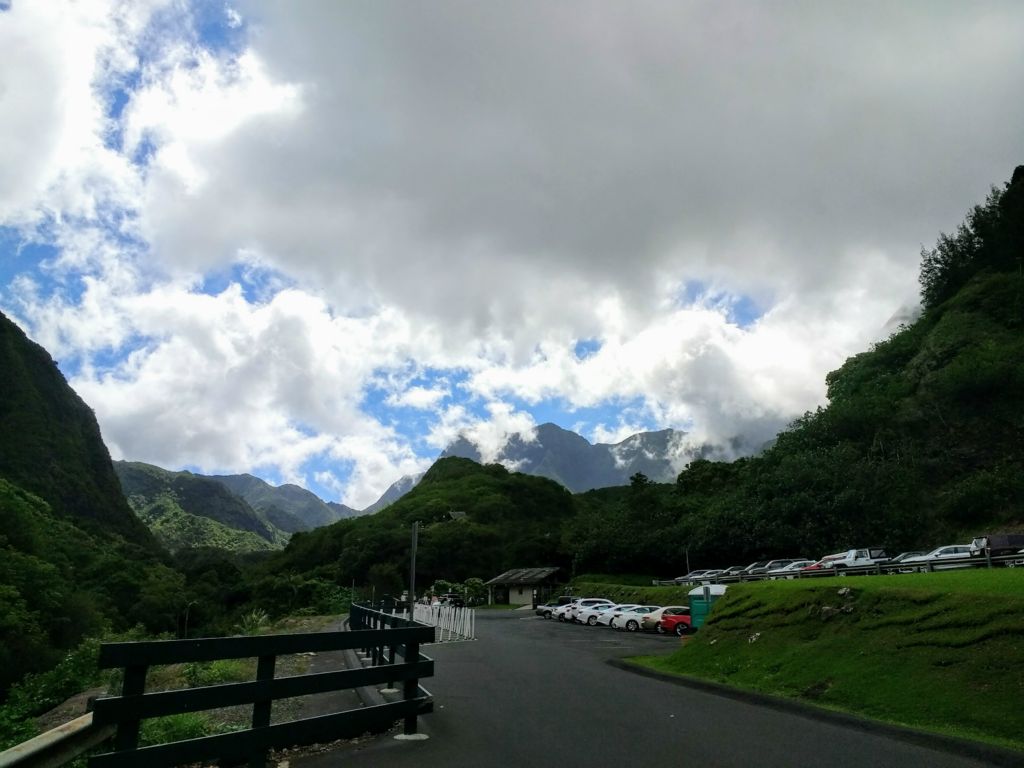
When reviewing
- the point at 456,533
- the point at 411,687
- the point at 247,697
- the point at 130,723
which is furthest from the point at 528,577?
the point at 130,723

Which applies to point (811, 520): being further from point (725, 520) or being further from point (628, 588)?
point (628, 588)

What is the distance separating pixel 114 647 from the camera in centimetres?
470

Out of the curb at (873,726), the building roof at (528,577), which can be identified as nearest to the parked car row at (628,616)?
the curb at (873,726)

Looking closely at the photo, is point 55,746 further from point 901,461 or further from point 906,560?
point 901,461

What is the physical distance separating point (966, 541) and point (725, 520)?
16714 millimetres

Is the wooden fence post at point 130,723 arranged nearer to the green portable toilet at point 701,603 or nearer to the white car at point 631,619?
the green portable toilet at point 701,603

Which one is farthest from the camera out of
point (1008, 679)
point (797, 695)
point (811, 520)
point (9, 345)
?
point (9, 345)

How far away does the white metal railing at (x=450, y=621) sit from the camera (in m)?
27.0

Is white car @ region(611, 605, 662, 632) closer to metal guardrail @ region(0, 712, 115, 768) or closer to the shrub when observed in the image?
the shrub

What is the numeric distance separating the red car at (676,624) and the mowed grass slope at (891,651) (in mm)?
15634

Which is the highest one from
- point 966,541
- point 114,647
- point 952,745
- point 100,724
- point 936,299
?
point 936,299

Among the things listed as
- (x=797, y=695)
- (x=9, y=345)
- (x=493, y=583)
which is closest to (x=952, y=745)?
(x=797, y=695)

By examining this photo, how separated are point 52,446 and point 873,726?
160209 mm

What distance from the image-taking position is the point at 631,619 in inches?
1324
